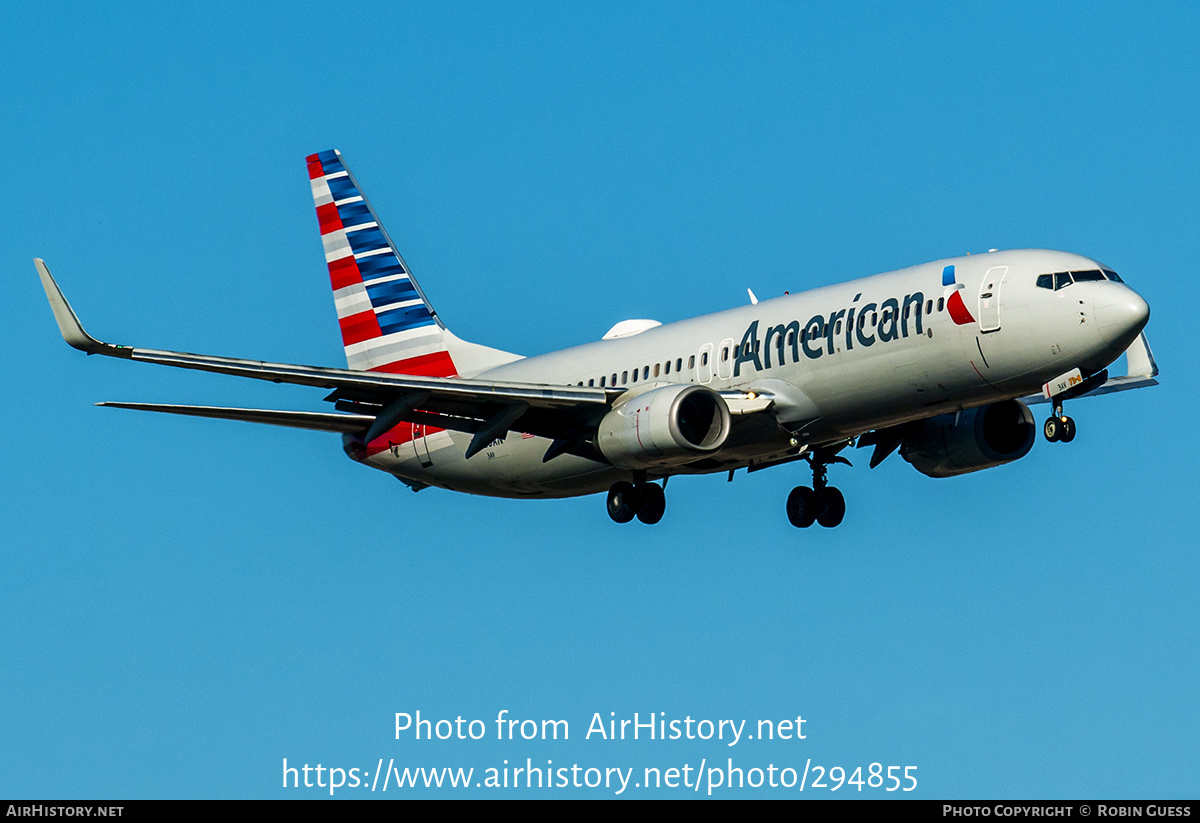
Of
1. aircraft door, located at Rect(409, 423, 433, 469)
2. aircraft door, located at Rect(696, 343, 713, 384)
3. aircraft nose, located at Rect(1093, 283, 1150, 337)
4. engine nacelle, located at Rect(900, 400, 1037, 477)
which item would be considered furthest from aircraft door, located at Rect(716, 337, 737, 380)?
aircraft door, located at Rect(409, 423, 433, 469)

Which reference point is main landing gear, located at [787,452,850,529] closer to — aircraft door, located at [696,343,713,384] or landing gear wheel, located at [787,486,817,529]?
landing gear wheel, located at [787,486,817,529]

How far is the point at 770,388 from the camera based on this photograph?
38.8 meters

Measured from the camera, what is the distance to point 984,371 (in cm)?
3609

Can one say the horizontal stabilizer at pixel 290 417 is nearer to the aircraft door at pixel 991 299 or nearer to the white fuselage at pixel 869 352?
the white fuselage at pixel 869 352

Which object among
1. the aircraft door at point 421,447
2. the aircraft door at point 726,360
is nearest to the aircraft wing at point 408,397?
the aircraft door at point 726,360

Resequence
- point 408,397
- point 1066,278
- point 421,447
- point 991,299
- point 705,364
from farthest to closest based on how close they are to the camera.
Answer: point 421,447
point 705,364
point 408,397
point 991,299
point 1066,278

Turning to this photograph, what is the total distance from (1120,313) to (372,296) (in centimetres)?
2306

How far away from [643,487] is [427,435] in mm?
6950

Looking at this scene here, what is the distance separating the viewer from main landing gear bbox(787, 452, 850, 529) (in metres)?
42.4

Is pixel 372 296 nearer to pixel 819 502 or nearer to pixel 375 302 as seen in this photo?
pixel 375 302

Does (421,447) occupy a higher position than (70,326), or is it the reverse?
(421,447)

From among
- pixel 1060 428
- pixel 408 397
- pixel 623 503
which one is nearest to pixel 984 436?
pixel 1060 428

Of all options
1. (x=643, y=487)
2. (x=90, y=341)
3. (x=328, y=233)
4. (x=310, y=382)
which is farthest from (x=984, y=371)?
(x=328, y=233)

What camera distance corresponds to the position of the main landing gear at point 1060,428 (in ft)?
117
